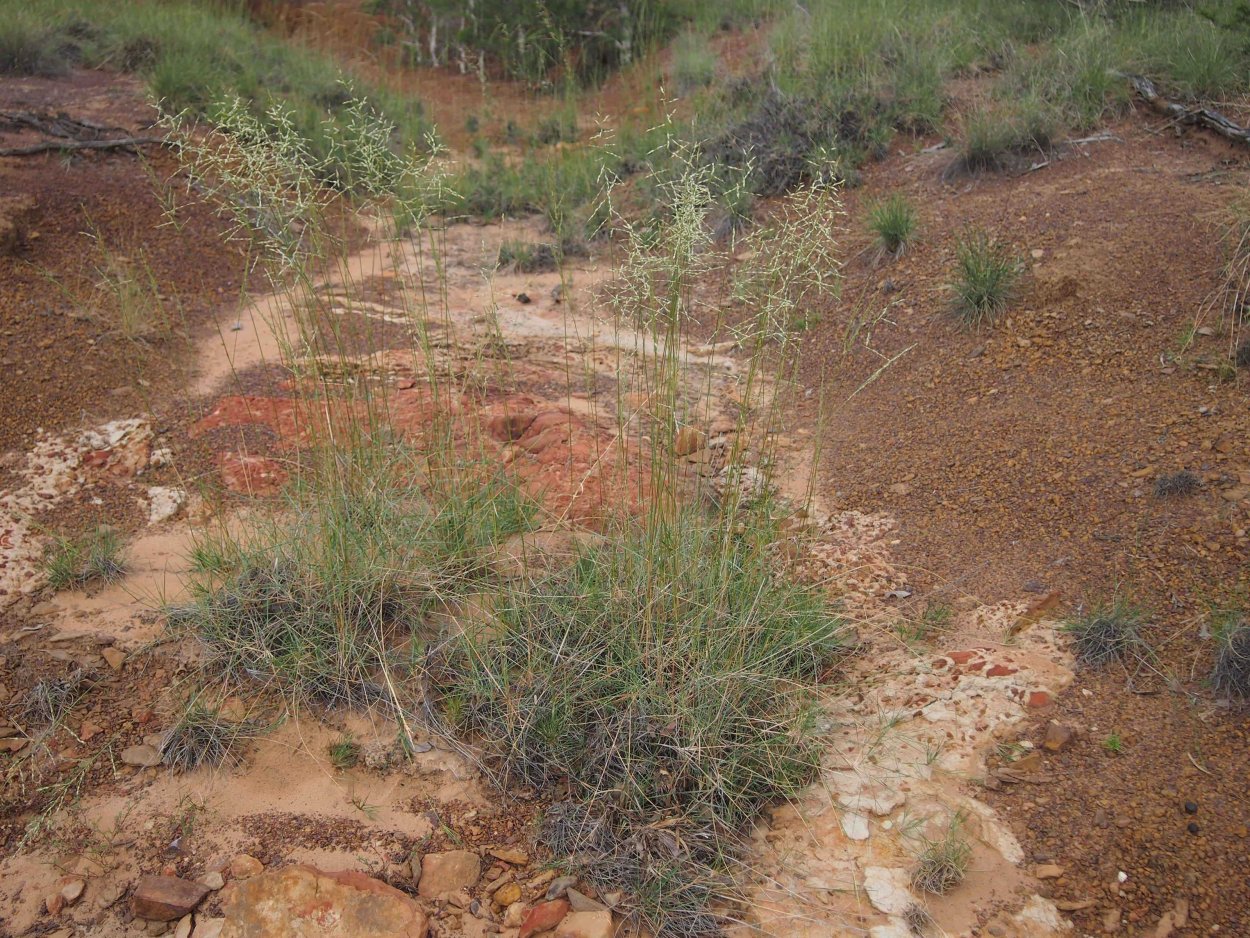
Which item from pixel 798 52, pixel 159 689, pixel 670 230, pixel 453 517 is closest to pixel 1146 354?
pixel 670 230

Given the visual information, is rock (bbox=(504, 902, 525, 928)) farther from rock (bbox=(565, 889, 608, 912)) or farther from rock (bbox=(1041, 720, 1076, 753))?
rock (bbox=(1041, 720, 1076, 753))

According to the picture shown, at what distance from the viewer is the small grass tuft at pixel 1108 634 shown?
284 cm

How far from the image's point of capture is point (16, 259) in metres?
5.21

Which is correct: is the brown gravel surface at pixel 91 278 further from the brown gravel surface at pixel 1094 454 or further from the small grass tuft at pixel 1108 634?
the small grass tuft at pixel 1108 634

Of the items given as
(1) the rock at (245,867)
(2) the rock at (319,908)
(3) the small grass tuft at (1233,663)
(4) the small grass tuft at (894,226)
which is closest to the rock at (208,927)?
(2) the rock at (319,908)

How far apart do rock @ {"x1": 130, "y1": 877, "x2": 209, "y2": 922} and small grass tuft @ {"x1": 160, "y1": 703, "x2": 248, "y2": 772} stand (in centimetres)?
38

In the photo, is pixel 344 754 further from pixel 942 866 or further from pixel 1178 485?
pixel 1178 485

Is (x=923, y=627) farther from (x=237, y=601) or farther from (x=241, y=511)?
(x=241, y=511)

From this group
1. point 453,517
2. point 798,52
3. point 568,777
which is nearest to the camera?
point 568,777

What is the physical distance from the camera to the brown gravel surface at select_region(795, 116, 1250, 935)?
7.82ft

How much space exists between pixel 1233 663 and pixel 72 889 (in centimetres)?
296

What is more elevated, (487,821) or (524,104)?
(524,104)

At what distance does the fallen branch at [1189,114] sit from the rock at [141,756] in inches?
218

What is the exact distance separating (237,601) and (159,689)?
326 mm
